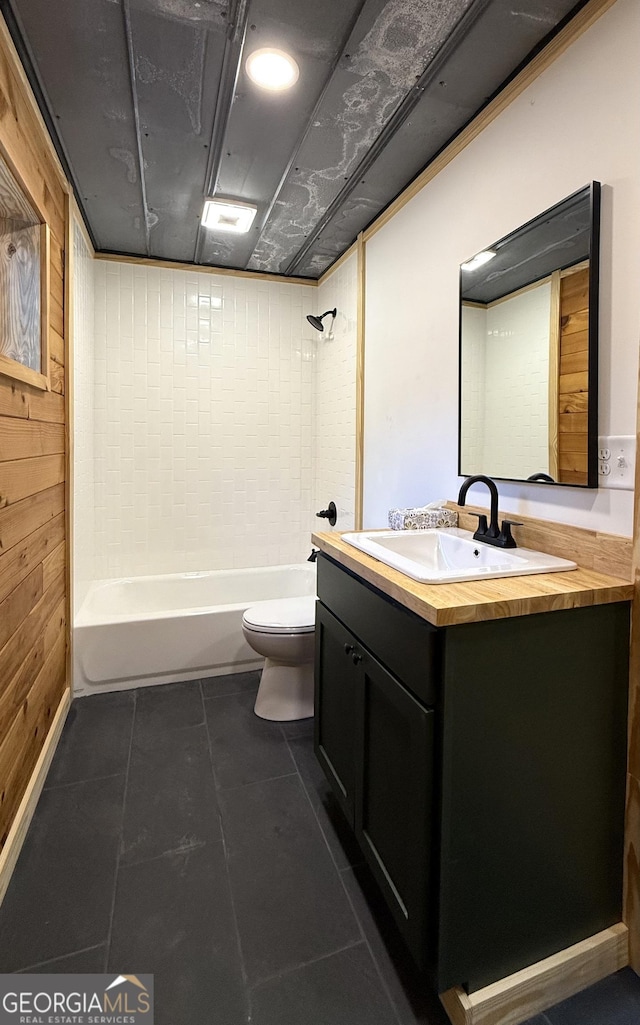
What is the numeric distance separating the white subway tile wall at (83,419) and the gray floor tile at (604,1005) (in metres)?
2.31

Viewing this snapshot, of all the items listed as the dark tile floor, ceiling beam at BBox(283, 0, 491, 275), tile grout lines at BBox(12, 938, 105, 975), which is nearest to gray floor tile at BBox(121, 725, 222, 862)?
the dark tile floor

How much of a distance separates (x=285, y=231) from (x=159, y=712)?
2.55m

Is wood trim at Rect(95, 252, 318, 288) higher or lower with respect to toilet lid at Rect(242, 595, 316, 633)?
higher

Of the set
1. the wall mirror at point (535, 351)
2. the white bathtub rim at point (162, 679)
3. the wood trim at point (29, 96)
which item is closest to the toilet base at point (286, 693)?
the white bathtub rim at point (162, 679)

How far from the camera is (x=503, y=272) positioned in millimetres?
1595

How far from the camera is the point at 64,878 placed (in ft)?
4.54

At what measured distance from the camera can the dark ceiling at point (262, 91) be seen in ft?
4.33

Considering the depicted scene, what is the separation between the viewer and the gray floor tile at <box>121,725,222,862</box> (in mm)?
1520

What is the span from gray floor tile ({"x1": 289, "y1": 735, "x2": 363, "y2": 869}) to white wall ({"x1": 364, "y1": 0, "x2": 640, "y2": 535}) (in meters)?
1.15

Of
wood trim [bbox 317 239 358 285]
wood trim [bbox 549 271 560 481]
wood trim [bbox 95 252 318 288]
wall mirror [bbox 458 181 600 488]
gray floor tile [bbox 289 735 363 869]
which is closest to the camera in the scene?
wall mirror [bbox 458 181 600 488]

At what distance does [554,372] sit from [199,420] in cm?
238

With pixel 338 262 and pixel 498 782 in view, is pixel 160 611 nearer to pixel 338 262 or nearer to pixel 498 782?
pixel 498 782

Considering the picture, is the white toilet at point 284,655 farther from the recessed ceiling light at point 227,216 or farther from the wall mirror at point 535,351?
the recessed ceiling light at point 227,216

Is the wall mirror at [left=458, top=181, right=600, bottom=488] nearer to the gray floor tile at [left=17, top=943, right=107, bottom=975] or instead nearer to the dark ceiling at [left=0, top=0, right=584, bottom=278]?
the dark ceiling at [left=0, top=0, right=584, bottom=278]
